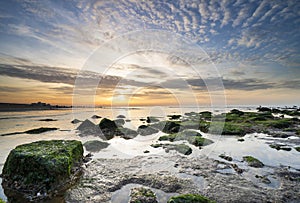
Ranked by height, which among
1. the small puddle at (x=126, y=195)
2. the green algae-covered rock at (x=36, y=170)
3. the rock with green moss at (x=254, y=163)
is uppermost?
the green algae-covered rock at (x=36, y=170)

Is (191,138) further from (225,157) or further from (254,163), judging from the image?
(254,163)

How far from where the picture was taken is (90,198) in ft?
30.1

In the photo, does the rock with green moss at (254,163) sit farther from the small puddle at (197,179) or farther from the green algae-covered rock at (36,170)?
the green algae-covered rock at (36,170)

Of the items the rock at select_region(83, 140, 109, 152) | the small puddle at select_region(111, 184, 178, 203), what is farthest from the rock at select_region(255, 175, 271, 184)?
the rock at select_region(83, 140, 109, 152)

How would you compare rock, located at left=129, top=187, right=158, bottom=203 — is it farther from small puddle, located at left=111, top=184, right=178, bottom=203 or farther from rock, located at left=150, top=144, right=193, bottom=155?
rock, located at left=150, top=144, right=193, bottom=155

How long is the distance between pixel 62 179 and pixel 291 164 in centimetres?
1762

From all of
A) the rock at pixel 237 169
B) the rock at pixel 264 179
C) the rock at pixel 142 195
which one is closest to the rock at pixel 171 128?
the rock at pixel 237 169

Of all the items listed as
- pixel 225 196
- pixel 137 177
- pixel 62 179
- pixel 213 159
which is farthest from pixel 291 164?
pixel 62 179

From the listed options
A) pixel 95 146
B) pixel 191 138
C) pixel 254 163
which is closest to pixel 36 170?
pixel 95 146

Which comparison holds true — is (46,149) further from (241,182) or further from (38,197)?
(241,182)

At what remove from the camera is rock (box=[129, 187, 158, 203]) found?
880cm

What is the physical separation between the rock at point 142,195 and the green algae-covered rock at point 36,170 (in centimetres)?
445

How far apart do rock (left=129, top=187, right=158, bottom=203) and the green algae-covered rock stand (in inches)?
175

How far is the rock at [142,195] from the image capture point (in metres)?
8.80
